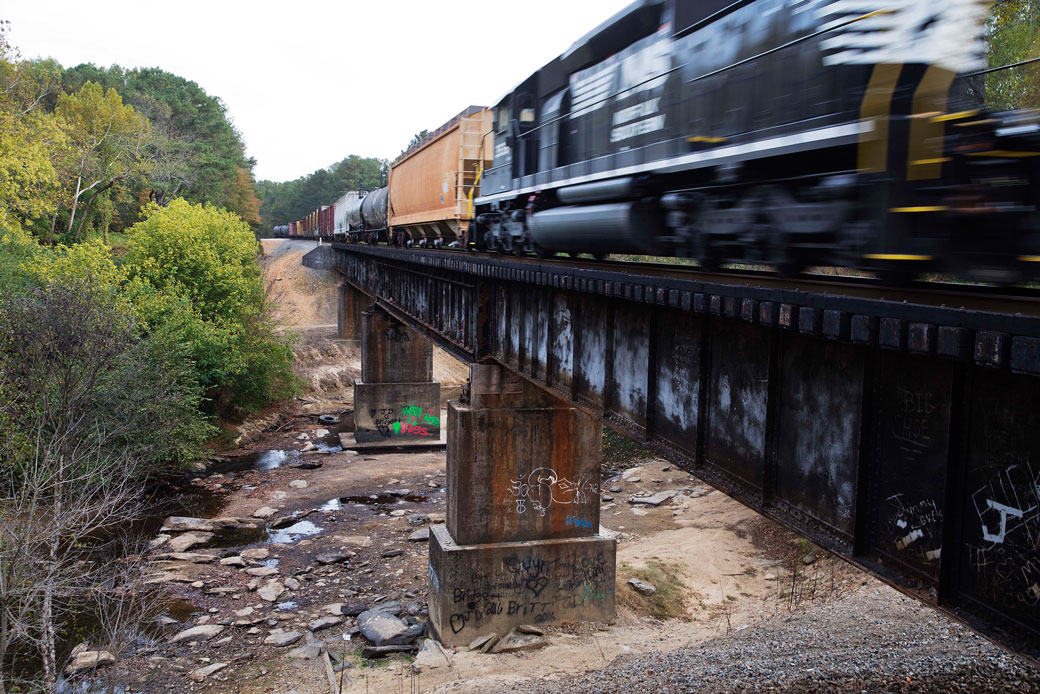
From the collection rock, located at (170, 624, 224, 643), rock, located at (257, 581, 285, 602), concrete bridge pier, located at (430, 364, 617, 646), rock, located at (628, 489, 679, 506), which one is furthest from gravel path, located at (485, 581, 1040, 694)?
rock, located at (628, 489, 679, 506)

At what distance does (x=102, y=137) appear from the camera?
44.9 meters

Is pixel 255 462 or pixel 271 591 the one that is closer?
pixel 271 591

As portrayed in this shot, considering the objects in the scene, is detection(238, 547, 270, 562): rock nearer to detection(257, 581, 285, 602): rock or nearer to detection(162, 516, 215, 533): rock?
detection(257, 581, 285, 602): rock

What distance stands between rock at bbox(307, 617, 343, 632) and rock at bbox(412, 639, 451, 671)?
Result: 2.24m

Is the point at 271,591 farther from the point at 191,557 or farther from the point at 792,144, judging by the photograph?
the point at 792,144

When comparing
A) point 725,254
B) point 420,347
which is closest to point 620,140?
point 725,254

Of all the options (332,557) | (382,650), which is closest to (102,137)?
(332,557)

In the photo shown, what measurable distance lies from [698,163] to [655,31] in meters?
2.76

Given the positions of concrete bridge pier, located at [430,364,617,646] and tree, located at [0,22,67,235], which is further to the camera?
tree, located at [0,22,67,235]

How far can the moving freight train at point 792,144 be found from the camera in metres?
4.78

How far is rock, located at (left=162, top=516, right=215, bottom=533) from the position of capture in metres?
19.6

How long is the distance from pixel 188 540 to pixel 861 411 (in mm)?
18522

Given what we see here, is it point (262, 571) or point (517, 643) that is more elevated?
point (517, 643)

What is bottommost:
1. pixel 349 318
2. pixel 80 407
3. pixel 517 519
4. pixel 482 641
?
pixel 482 641
